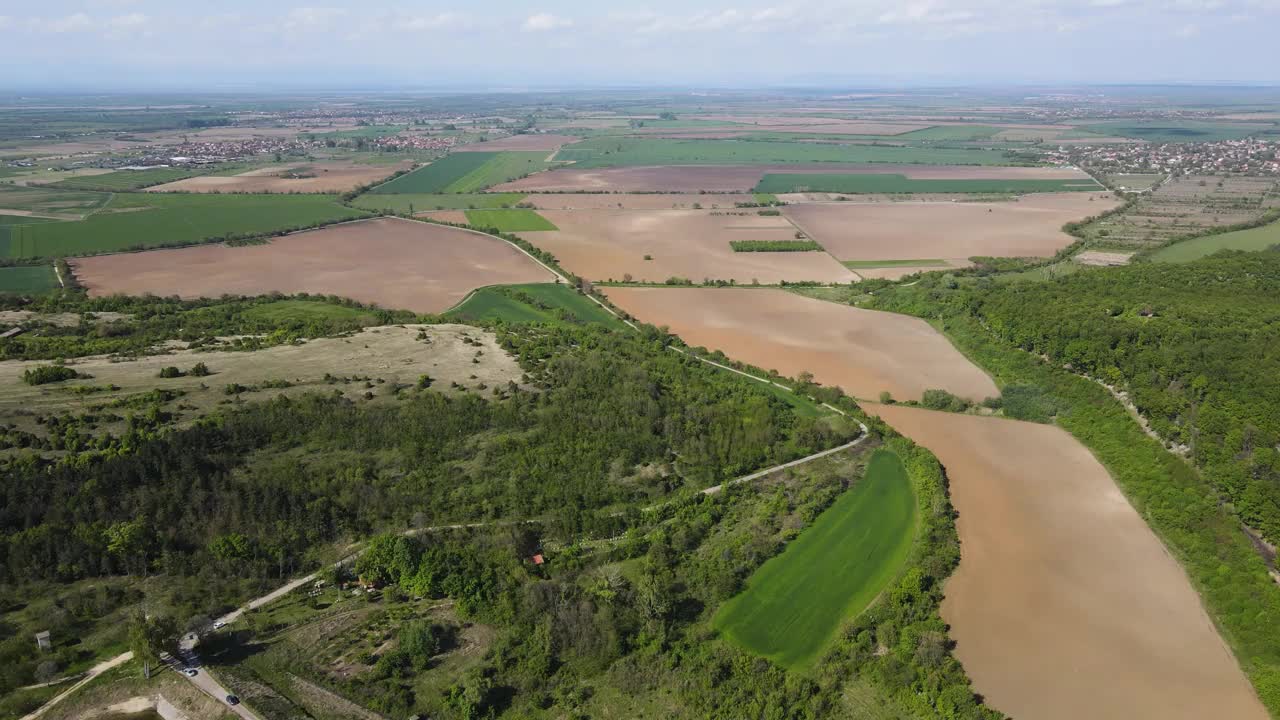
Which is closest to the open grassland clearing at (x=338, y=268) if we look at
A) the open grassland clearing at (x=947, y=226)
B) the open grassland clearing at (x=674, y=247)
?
the open grassland clearing at (x=674, y=247)

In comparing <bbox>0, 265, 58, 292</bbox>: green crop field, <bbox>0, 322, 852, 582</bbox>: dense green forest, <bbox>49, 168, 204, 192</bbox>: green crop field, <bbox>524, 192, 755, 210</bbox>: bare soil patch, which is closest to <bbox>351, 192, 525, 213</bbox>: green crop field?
<bbox>524, 192, 755, 210</bbox>: bare soil patch

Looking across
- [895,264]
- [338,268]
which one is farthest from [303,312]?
[895,264]

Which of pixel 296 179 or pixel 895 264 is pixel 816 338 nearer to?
pixel 895 264

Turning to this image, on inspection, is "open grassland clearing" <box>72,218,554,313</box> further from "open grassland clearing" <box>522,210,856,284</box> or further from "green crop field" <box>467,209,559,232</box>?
"open grassland clearing" <box>522,210,856,284</box>

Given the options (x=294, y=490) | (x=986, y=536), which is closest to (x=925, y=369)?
(x=986, y=536)

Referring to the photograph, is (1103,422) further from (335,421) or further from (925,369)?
(335,421)

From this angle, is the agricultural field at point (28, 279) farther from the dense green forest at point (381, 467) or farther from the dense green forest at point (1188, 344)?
the dense green forest at point (1188, 344)
